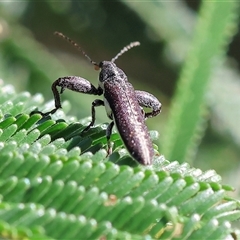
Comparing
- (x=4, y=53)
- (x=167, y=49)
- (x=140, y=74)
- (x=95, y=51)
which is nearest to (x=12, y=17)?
(x=4, y=53)

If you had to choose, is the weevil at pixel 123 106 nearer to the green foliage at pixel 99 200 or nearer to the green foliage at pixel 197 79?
the green foliage at pixel 99 200

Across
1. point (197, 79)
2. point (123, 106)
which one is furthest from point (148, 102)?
point (197, 79)

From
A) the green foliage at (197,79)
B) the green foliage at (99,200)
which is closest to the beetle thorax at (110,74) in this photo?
the green foliage at (197,79)

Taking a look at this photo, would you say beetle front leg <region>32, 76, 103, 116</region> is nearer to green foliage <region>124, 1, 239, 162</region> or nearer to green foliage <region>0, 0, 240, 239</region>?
green foliage <region>0, 0, 240, 239</region>

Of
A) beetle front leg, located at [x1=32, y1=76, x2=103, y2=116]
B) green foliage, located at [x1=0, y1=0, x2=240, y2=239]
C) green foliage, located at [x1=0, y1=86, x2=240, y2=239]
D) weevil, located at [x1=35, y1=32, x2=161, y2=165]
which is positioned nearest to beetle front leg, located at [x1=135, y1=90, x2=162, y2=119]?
weevil, located at [x1=35, y1=32, x2=161, y2=165]

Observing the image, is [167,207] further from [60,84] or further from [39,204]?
[60,84]

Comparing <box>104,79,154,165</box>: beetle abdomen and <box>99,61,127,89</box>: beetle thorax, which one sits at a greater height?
<box>99,61,127,89</box>: beetle thorax
